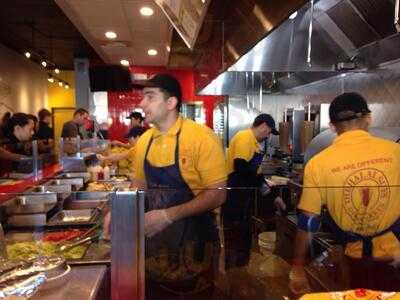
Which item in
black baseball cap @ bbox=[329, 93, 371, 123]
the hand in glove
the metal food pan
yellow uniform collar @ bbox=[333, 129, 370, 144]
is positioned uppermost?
black baseball cap @ bbox=[329, 93, 371, 123]

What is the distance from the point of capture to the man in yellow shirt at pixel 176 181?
4.61 ft

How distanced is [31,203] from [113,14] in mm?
3858

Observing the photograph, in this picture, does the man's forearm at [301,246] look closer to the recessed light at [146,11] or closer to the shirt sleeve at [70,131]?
the recessed light at [146,11]

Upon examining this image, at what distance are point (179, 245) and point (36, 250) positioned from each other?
1.66 feet

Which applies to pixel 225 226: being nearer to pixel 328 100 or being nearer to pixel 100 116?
pixel 328 100

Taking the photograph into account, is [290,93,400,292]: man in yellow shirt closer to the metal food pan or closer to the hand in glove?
the hand in glove

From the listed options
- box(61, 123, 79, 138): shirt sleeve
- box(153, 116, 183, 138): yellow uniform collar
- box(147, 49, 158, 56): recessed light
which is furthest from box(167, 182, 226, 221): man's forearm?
box(147, 49, 158, 56): recessed light

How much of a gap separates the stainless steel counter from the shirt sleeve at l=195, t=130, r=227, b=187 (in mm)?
881

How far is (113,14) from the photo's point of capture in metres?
5.34

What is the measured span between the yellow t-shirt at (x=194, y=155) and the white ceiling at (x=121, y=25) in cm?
282

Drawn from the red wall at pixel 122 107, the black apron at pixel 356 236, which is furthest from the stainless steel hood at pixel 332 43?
the red wall at pixel 122 107

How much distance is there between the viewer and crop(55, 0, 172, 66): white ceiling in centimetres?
495

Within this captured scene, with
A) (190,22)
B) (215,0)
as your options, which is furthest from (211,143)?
(190,22)

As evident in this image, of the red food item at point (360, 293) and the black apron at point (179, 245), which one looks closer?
the red food item at point (360, 293)
